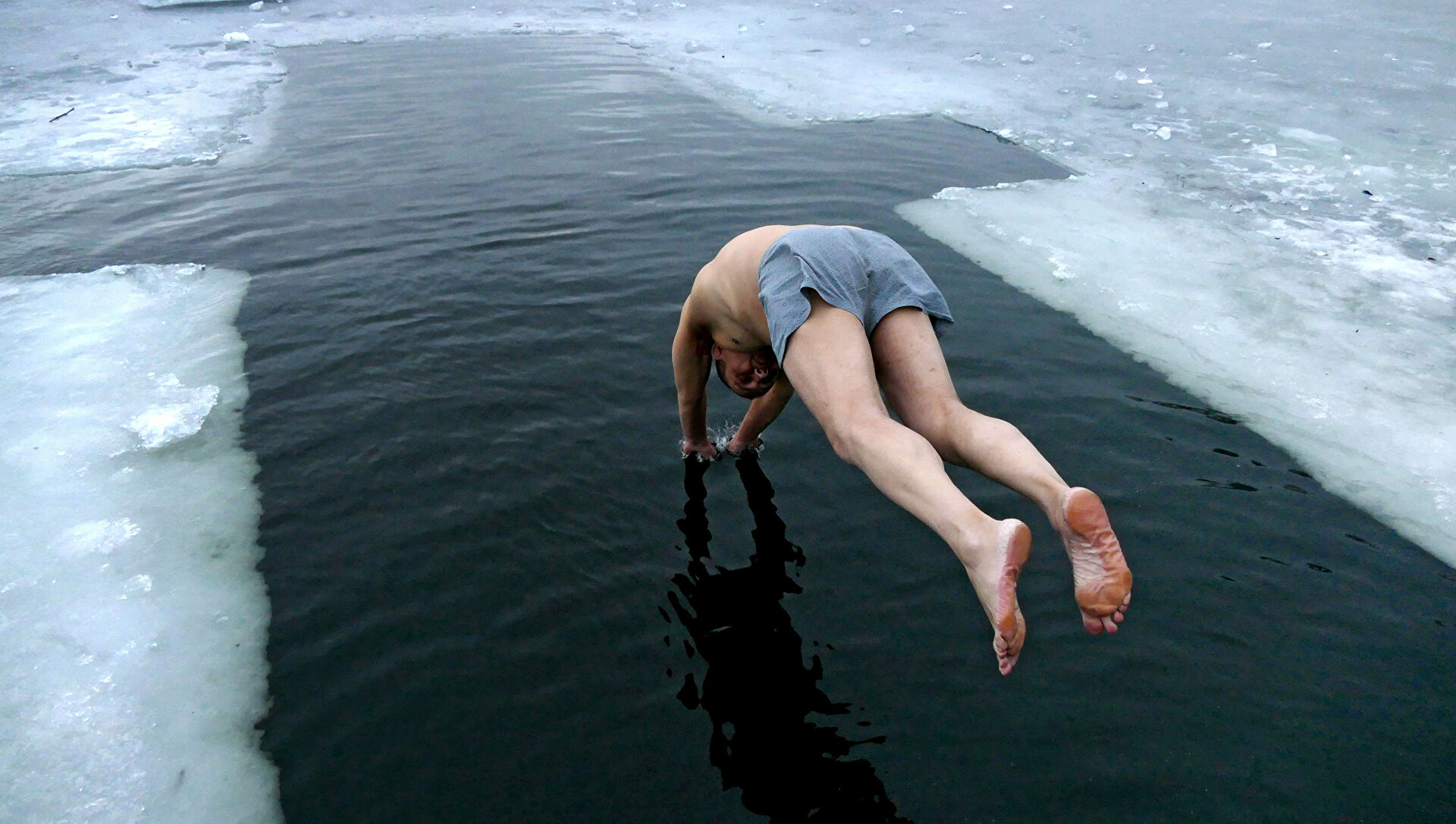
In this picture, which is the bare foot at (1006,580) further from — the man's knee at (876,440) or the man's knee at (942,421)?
the man's knee at (942,421)

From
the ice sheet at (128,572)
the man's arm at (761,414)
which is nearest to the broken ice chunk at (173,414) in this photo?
the ice sheet at (128,572)

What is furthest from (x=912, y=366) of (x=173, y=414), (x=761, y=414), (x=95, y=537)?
(x=173, y=414)

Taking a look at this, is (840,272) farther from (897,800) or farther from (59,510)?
(59,510)

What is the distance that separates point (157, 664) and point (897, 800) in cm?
250

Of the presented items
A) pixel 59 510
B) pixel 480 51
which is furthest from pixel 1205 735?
pixel 480 51

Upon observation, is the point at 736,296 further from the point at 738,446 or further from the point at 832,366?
the point at 738,446

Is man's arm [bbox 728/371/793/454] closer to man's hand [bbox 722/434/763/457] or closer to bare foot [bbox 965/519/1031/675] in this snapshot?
man's hand [bbox 722/434/763/457]

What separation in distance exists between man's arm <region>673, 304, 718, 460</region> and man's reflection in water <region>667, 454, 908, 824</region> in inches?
14.2

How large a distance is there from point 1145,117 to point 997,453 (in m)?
7.38

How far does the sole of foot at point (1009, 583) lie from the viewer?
2357 mm

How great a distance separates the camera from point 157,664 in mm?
3141

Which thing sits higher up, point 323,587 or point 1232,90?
point 1232,90

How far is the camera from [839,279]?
313cm

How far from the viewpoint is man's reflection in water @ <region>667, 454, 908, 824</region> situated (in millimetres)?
2691
